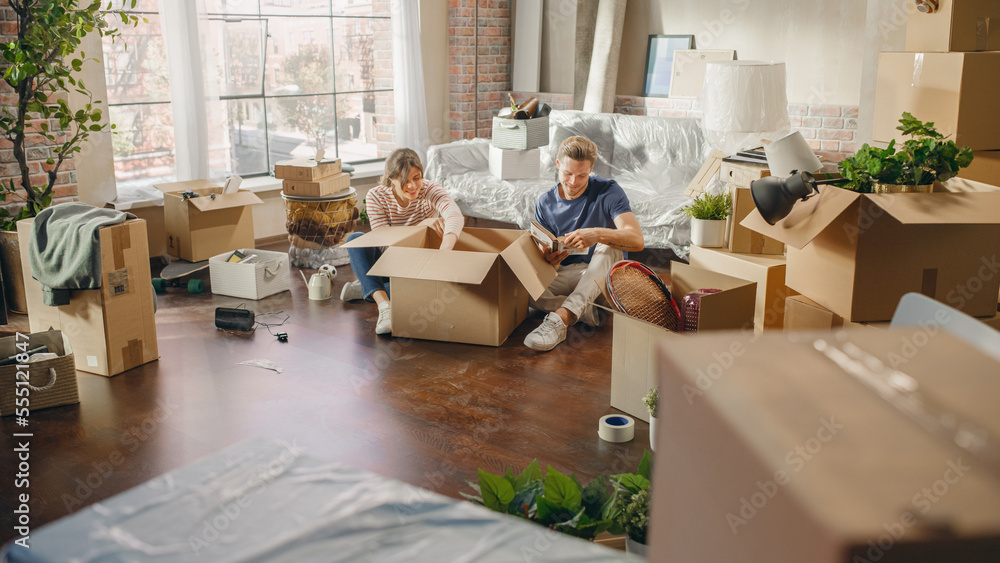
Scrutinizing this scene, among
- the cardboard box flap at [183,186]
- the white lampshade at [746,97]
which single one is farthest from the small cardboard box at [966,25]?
the cardboard box flap at [183,186]

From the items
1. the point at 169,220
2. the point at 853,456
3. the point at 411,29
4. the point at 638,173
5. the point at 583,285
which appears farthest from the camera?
the point at 411,29

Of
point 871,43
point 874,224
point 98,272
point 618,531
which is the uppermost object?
point 871,43

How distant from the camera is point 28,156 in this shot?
391 cm

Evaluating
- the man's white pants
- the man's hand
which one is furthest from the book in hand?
the man's white pants

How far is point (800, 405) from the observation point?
62 cm

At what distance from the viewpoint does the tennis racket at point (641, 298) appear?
265cm

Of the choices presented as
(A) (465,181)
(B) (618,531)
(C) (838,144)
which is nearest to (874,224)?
(B) (618,531)

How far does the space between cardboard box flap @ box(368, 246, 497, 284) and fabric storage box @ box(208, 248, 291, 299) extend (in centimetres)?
107

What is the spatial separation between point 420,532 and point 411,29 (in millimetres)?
5485

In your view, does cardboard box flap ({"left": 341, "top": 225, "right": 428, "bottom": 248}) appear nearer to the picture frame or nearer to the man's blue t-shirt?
the man's blue t-shirt

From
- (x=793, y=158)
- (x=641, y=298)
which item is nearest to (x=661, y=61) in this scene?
(x=793, y=158)

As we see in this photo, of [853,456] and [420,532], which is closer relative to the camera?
[853,456]

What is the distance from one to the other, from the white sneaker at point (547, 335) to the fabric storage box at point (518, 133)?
7.15 ft

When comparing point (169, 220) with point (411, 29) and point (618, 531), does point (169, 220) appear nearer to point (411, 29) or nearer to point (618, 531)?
point (411, 29)
